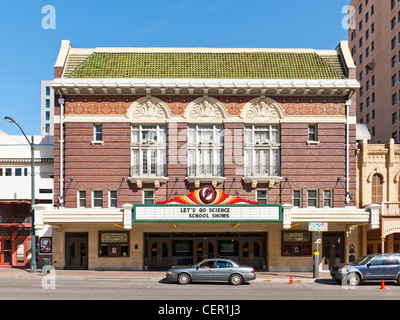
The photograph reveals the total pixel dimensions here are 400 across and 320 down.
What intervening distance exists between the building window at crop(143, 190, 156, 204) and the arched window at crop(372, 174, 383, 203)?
15.7 metres

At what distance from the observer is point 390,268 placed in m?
22.7

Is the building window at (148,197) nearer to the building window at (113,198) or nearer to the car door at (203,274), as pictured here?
the building window at (113,198)

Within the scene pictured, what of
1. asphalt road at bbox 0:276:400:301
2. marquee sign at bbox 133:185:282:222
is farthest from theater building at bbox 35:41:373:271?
asphalt road at bbox 0:276:400:301

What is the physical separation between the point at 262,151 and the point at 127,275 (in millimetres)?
12106

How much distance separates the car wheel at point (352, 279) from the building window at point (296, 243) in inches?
302

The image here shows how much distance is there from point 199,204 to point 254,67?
10817 mm

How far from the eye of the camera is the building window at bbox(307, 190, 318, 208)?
30.1m

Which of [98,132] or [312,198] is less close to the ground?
[98,132]

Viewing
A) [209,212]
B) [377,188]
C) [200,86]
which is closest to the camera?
[209,212]

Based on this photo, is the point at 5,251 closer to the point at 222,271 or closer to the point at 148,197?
the point at 148,197

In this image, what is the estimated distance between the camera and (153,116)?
30000 mm

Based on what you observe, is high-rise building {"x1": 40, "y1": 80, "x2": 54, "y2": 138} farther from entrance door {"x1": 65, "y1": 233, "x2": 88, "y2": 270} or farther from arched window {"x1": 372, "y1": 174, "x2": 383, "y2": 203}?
arched window {"x1": 372, "y1": 174, "x2": 383, "y2": 203}

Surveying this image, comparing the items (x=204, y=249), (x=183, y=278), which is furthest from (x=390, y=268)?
(x=204, y=249)

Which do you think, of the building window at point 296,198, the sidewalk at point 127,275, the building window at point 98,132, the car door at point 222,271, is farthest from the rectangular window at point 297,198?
the building window at point 98,132
